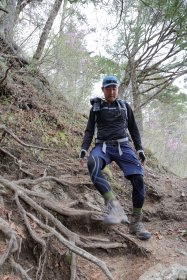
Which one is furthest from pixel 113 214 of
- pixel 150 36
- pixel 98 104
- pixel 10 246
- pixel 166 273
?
pixel 150 36

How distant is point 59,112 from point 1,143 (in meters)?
2.46

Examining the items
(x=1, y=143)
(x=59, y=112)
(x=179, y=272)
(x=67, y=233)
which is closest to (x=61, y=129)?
(x=59, y=112)

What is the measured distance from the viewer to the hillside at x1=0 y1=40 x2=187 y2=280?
332 cm

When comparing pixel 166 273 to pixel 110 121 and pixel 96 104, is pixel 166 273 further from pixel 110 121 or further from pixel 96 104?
pixel 96 104

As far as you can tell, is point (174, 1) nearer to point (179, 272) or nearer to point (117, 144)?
point (117, 144)

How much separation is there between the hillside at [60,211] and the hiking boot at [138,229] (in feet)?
0.38

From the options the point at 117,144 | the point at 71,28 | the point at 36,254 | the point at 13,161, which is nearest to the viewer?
the point at 36,254

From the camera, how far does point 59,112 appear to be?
281 inches

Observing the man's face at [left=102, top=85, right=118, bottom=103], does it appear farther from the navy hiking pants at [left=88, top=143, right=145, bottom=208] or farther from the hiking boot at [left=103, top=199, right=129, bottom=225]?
the hiking boot at [left=103, top=199, right=129, bottom=225]

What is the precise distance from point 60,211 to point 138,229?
108 centimetres

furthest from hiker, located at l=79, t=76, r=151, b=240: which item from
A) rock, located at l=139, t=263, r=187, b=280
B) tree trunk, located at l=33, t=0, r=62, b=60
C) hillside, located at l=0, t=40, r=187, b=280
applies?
tree trunk, located at l=33, t=0, r=62, b=60

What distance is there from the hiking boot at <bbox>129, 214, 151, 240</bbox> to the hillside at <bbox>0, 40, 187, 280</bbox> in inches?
4.5

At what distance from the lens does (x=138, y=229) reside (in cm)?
425

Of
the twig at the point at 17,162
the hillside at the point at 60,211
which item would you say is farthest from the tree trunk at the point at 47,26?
the twig at the point at 17,162
